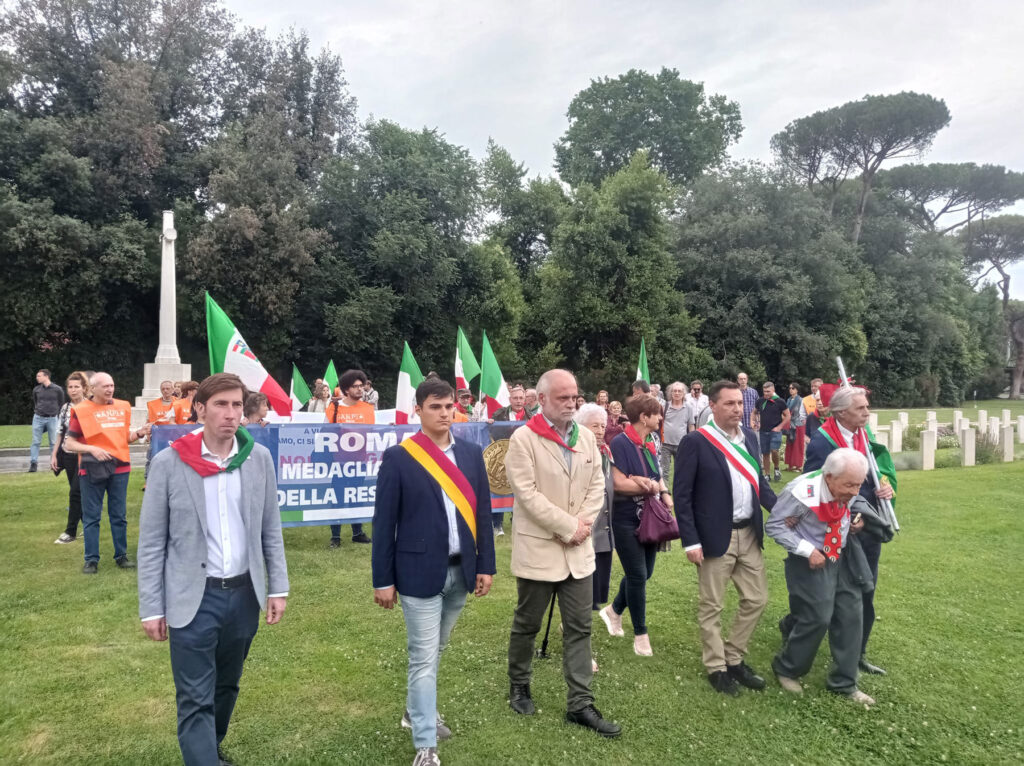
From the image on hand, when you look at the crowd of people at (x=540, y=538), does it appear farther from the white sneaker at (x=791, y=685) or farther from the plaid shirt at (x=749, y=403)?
the plaid shirt at (x=749, y=403)

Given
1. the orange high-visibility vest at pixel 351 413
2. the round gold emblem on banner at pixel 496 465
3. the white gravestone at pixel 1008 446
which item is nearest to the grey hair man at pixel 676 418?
the round gold emblem on banner at pixel 496 465

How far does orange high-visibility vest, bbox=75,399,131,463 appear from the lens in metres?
6.78

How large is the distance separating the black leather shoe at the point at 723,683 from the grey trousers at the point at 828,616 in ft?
1.36

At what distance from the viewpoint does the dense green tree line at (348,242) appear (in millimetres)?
26797

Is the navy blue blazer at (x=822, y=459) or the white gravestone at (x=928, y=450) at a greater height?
the navy blue blazer at (x=822, y=459)

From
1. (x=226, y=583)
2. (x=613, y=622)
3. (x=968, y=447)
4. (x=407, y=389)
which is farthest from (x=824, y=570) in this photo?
(x=968, y=447)

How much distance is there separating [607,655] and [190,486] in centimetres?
338

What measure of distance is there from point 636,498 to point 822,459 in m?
1.30

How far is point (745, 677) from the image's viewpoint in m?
4.68

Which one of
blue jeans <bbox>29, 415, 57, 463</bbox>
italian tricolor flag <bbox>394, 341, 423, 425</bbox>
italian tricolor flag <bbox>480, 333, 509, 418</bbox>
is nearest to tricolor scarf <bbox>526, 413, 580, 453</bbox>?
italian tricolor flag <bbox>394, 341, 423, 425</bbox>

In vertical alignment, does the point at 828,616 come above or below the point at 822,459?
below

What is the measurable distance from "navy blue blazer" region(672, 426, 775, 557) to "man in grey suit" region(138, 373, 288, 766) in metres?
2.63

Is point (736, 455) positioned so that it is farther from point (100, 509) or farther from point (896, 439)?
point (896, 439)

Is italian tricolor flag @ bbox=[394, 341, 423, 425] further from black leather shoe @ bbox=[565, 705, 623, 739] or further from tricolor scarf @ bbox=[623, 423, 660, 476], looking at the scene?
black leather shoe @ bbox=[565, 705, 623, 739]
